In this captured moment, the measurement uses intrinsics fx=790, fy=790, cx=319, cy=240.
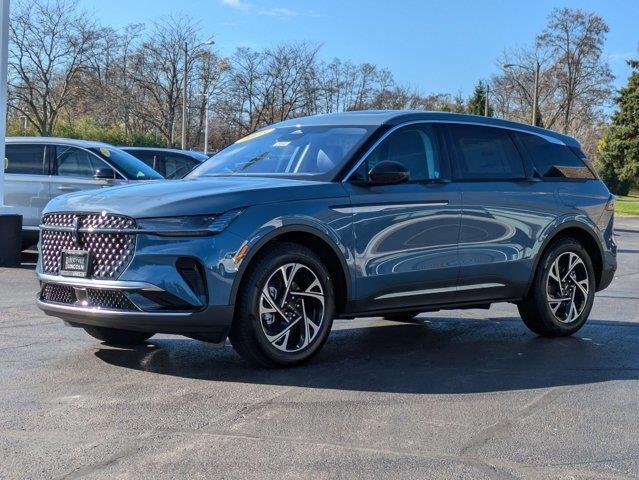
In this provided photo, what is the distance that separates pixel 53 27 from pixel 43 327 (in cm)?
3519

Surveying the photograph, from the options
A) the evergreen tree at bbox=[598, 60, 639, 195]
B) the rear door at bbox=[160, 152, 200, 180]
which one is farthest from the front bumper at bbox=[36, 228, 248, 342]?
the evergreen tree at bbox=[598, 60, 639, 195]

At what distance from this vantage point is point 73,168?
1202cm

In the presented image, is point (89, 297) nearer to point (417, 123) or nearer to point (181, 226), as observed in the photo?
point (181, 226)

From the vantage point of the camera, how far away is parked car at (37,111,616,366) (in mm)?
4949

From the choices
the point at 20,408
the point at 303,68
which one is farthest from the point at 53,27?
the point at 20,408

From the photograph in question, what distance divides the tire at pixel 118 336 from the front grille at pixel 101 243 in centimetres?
74

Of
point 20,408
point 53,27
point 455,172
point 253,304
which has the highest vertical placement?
point 53,27

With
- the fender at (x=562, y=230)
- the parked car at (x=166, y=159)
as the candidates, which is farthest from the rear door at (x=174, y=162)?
the fender at (x=562, y=230)

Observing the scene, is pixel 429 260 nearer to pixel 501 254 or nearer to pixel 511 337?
pixel 501 254

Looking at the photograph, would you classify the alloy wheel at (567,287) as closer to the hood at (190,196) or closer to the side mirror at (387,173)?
the side mirror at (387,173)

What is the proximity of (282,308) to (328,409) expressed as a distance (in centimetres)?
99

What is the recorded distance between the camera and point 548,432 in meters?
4.27

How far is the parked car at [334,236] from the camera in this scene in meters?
4.95

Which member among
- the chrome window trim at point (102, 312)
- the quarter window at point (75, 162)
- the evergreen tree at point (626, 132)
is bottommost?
the chrome window trim at point (102, 312)
